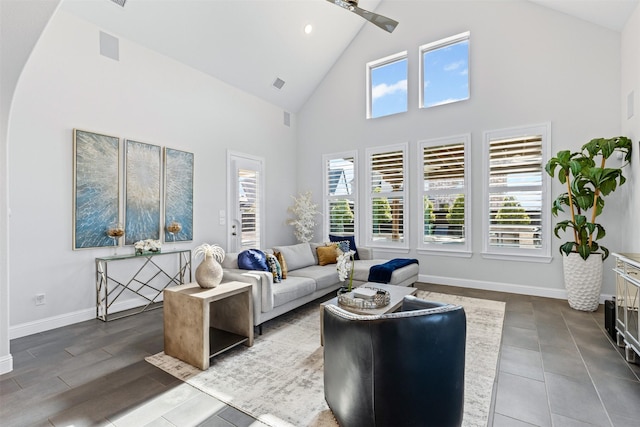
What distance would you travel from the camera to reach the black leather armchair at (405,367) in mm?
1437

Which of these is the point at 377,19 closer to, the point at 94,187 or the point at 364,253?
the point at 364,253

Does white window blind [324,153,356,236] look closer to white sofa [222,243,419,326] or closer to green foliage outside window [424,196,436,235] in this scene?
white sofa [222,243,419,326]

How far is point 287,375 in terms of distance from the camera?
7.72ft

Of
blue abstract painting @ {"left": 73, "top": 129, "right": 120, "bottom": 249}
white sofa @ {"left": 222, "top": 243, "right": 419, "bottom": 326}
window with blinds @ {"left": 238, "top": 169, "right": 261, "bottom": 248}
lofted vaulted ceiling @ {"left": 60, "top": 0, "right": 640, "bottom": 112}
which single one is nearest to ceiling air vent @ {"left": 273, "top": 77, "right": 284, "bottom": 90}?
lofted vaulted ceiling @ {"left": 60, "top": 0, "right": 640, "bottom": 112}

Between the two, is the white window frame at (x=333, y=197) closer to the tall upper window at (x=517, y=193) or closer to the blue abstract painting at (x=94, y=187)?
the tall upper window at (x=517, y=193)

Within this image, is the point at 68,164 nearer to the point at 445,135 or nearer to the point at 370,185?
the point at 370,185

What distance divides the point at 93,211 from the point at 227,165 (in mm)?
2196

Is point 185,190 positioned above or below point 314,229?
above

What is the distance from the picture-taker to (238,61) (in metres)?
5.14

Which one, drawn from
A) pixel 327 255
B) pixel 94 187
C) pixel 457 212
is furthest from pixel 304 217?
pixel 94 187

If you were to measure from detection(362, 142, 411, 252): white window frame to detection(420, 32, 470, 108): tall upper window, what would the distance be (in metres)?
0.96

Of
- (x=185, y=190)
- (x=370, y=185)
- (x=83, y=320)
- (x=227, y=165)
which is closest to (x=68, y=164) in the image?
(x=185, y=190)

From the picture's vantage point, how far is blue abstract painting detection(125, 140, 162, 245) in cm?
401

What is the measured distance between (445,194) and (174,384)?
4.78 metres
